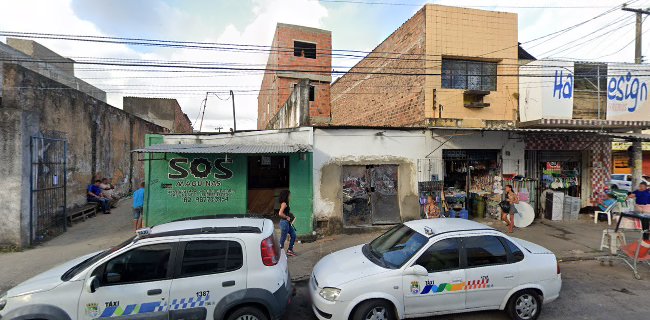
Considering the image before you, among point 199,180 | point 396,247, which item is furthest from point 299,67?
point 396,247

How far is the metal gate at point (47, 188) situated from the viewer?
8.57 metres

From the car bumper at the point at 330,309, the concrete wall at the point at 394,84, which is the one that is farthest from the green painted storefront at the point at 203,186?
the car bumper at the point at 330,309

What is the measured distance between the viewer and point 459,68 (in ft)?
36.5

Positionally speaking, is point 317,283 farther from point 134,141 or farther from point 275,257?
point 134,141

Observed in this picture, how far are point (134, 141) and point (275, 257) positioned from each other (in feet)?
58.6

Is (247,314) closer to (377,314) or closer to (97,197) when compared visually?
(377,314)

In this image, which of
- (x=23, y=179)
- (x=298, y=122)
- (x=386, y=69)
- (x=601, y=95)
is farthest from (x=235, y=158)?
(x=601, y=95)

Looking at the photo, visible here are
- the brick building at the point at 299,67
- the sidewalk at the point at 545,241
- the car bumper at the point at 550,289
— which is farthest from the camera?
the brick building at the point at 299,67

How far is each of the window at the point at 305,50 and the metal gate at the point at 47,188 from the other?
1774cm

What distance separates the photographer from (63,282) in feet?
12.4

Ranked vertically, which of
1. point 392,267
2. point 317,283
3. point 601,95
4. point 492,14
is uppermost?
point 492,14

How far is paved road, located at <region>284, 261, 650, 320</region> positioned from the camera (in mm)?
4871

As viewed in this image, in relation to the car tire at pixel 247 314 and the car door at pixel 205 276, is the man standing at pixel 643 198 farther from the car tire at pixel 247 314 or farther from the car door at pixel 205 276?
the car door at pixel 205 276

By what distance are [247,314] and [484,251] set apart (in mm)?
3489
